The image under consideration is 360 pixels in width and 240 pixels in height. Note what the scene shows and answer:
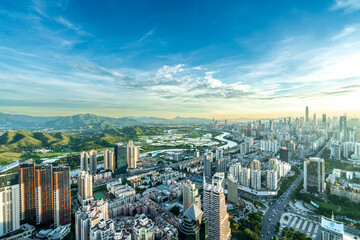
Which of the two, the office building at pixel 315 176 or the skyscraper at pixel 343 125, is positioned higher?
the skyscraper at pixel 343 125

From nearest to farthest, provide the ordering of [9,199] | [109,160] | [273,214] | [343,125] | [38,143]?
1. [9,199]
2. [273,214]
3. [109,160]
4. [343,125]
5. [38,143]

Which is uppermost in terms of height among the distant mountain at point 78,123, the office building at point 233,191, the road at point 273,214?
the distant mountain at point 78,123

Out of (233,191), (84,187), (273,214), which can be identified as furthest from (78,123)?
(273,214)

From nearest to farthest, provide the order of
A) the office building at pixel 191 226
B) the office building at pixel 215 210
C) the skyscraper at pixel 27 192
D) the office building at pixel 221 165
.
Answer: the office building at pixel 191 226 < the office building at pixel 215 210 < the skyscraper at pixel 27 192 < the office building at pixel 221 165

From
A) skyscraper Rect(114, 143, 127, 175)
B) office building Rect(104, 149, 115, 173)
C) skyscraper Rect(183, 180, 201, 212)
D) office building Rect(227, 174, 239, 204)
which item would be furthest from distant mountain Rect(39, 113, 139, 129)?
skyscraper Rect(183, 180, 201, 212)

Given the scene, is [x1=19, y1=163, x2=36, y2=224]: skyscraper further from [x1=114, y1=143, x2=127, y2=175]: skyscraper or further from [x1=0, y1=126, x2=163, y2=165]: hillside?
[x1=0, y1=126, x2=163, y2=165]: hillside

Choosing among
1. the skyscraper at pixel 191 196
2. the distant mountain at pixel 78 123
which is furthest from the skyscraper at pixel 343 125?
the distant mountain at pixel 78 123

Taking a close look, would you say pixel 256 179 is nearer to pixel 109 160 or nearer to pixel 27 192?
pixel 27 192

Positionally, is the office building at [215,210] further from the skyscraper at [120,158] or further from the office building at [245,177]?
the skyscraper at [120,158]
